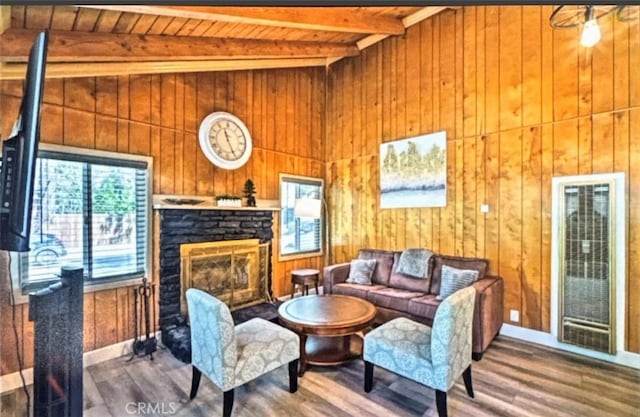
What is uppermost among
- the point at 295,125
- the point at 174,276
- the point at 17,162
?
the point at 295,125

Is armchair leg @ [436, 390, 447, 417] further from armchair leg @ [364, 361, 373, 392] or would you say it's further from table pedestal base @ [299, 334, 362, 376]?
table pedestal base @ [299, 334, 362, 376]

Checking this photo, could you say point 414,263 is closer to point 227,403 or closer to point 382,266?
point 382,266

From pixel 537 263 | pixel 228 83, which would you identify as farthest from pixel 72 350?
pixel 537 263

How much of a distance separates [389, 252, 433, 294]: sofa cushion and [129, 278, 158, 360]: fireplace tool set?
8.81ft

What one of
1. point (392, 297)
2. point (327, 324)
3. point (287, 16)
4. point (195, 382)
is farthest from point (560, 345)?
point (287, 16)

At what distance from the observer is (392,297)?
3.35m

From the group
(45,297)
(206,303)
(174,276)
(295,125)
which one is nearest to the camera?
(45,297)

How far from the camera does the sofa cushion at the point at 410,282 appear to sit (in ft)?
11.6

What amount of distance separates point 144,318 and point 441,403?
261 centimetres

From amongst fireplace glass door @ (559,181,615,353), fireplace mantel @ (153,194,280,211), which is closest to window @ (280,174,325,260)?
fireplace mantel @ (153,194,280,211)

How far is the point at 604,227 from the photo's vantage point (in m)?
2.60

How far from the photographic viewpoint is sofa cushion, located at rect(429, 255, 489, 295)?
10.8 ft

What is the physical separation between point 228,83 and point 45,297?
3199 mm

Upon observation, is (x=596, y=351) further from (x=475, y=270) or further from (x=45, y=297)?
(x=45, y=297)
